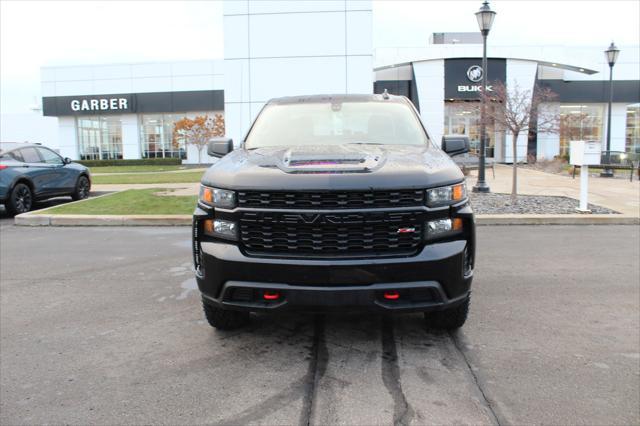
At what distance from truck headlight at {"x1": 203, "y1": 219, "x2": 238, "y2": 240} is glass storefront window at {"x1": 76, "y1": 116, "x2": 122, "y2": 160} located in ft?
154

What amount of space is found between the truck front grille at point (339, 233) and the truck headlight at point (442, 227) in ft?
0.21

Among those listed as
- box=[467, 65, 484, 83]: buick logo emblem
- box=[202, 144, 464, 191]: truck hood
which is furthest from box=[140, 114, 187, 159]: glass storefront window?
box=[202, 144, 464, 191]: truck hood

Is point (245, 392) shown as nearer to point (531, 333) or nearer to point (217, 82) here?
point (531, 333)

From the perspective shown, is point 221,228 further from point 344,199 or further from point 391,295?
point 391,295

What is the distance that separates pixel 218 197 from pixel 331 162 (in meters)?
0.78

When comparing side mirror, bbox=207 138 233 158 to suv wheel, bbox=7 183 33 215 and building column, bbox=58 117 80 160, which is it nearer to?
suv wheel, bbox=7 183 33 215

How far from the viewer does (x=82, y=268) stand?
639 cm

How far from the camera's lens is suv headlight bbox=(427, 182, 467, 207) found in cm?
321

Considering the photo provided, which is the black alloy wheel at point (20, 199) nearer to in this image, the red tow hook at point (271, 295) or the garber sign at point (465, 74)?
the red tow hook at point (271, 295)

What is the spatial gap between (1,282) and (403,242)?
4.88 meters

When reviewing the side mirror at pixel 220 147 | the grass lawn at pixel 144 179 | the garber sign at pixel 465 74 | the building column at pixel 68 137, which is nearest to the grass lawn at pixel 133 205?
the side mirror at pixel 220 147

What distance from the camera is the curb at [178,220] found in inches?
381

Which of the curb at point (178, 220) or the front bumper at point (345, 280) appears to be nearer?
the front bumper at point (345, 280)

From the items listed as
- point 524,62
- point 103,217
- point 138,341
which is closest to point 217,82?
point 524,62
